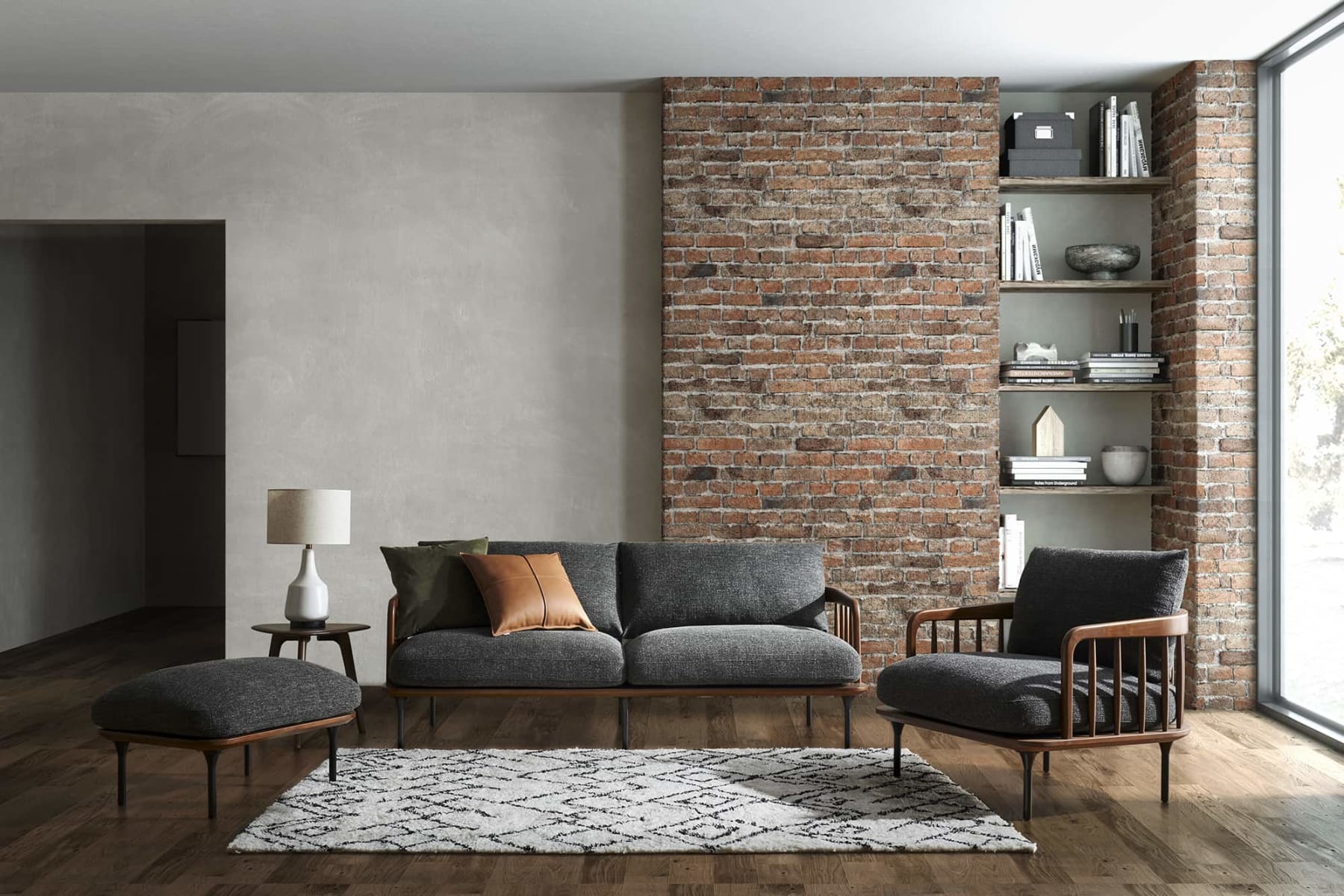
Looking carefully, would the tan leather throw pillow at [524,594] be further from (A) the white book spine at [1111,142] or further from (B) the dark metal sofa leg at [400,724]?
(A) the white book spine at [1111,142]

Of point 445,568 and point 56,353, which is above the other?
point 56,353

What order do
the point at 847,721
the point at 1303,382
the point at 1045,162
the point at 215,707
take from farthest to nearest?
1. the point at 1045,162
2. the point at 1303,382
3. the point at 847,721
4. the point at 215,707

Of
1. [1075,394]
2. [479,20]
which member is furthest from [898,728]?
[479,20]

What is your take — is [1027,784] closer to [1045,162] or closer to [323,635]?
[323,635]

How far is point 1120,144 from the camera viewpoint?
21.5ft

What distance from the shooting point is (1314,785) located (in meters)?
4.65

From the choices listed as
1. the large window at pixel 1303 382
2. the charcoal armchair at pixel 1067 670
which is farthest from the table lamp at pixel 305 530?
the large window at pixel 1303 382

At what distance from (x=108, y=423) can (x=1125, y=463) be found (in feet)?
24.0

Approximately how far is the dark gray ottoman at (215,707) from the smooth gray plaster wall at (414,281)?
2.44 m

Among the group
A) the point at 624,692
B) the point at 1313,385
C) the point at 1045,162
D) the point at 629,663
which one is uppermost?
the point at 1045,162

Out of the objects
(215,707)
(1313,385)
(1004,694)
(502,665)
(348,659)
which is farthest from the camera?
(1313,385)

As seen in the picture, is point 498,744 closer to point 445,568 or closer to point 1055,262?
point 445,568

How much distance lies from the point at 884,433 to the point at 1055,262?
139 cm

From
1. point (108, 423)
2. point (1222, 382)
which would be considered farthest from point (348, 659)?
point (108, 423)
